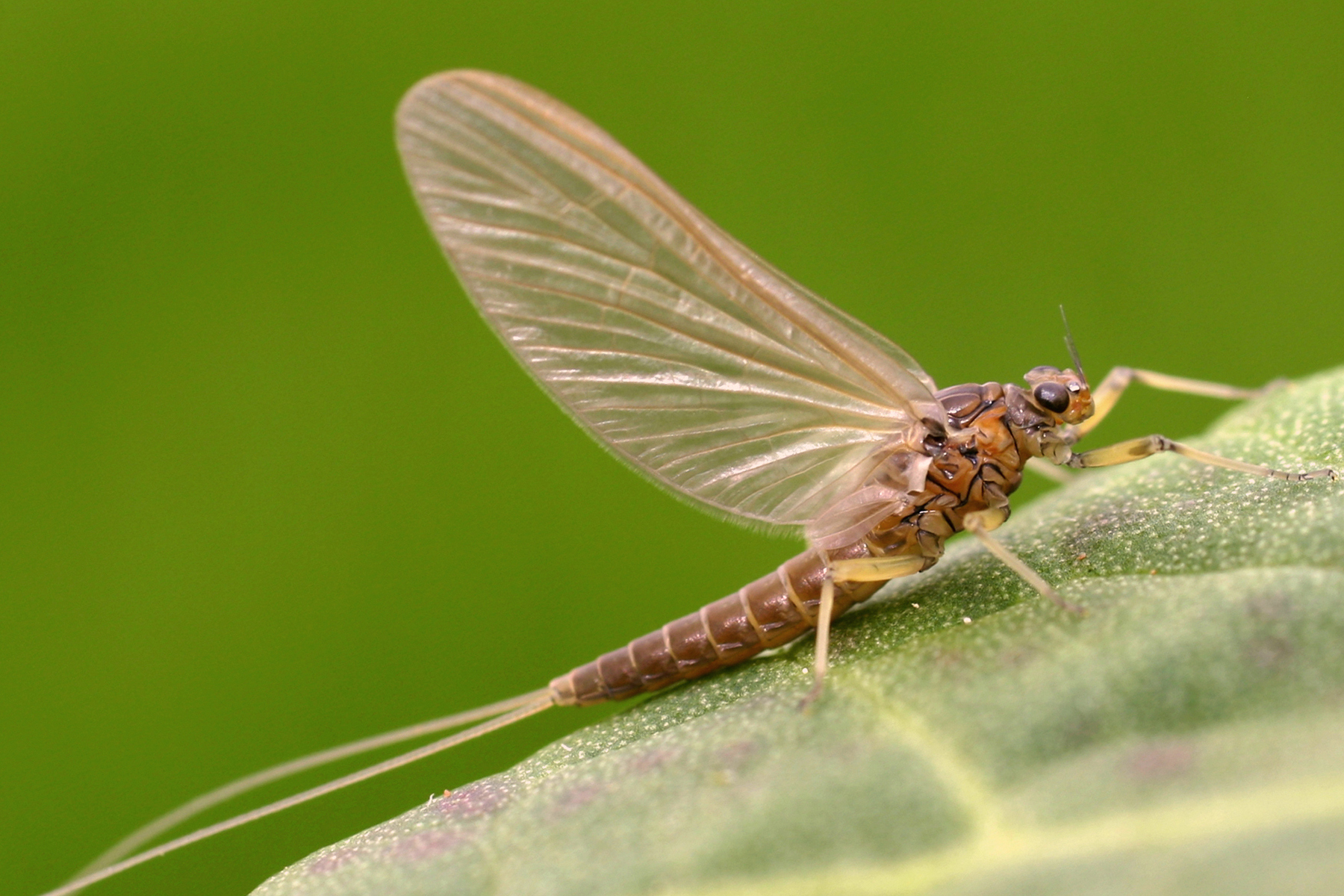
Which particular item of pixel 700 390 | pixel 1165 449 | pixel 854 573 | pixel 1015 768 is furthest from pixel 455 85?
pixel 1015 768

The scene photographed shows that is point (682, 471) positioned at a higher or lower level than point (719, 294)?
lower

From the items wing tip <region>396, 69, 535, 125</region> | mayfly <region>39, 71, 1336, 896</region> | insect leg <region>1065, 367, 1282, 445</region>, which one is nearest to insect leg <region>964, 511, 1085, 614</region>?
mayfly <region>39, 71, 1336, 896</region>

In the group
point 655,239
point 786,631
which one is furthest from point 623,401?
point 786,631

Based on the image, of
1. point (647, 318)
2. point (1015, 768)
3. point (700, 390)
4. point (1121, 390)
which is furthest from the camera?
point (1121, 390)

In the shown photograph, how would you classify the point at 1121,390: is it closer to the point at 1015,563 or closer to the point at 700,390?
the point at 1015,563

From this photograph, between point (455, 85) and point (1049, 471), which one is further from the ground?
point (455, 85)

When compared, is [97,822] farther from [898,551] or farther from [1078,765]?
[1078,765]
